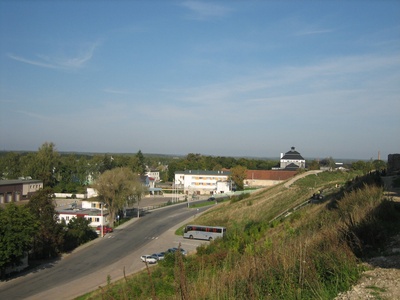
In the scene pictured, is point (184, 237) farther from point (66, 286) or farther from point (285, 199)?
point (66, 286)

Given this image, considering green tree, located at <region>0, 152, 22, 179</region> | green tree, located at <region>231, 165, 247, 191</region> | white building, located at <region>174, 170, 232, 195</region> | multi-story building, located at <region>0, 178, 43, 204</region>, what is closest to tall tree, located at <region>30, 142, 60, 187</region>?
green tree, located at <region>0, 152, 22, 179</region>

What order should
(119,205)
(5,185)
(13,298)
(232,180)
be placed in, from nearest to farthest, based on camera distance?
(13,298), (119,205), (5,185), (232,180)

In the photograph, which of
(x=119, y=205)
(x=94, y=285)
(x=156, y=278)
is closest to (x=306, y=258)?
(x=156, y=278)

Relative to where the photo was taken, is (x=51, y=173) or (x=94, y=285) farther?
(x=51, y=173)

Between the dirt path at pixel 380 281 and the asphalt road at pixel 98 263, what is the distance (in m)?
14.6

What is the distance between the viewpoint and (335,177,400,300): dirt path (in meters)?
4.68

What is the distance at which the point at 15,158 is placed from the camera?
238ft

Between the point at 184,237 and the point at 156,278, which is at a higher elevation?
the point at 156,278

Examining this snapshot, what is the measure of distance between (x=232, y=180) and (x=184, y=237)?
4006 cm

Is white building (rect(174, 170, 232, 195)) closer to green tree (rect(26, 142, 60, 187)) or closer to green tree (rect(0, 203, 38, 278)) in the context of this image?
green tree (rect(26, 142, 60, 187))

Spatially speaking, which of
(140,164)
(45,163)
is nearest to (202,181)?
(140,164)

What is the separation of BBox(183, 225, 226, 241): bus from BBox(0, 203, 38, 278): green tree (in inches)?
511

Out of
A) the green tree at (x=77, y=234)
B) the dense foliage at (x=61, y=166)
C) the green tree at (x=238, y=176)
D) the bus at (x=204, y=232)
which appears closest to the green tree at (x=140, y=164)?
the dense foliage at (x=61, y=166)

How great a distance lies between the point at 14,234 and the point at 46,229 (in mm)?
5239
